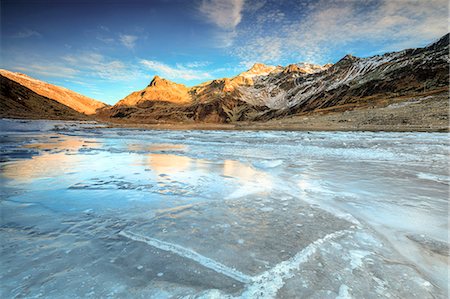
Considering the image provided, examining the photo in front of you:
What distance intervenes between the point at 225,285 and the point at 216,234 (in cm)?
101

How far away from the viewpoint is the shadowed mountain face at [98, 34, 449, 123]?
249ft

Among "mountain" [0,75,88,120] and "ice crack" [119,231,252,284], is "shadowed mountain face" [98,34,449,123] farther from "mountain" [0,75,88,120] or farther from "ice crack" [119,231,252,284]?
"ice crack" [119,231,252,284]

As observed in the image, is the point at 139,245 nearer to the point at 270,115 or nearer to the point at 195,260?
the point at 195,260

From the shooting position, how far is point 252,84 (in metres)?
190

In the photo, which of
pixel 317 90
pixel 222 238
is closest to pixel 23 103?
pixel 317 90

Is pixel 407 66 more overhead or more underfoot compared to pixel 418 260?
more overhead

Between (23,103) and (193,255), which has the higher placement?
(23,103)

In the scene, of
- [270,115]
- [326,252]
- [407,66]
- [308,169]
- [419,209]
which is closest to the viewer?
[326,252]

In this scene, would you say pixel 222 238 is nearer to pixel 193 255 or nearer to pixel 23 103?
pixel 193 255

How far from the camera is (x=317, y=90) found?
11812cm

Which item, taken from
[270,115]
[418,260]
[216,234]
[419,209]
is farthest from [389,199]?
[270,115]

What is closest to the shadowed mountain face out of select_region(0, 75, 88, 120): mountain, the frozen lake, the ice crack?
select_region(0, 75, 88, 120): mountain

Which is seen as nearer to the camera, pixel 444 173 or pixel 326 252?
pixel 326 252

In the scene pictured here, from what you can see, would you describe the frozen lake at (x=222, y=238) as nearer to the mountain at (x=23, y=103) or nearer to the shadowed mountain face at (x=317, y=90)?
the shadowed mountain face at (x=317, y=90)
